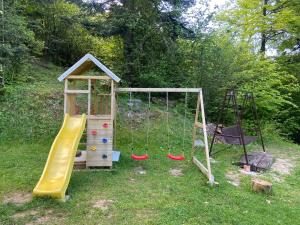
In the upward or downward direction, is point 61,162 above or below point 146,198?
above

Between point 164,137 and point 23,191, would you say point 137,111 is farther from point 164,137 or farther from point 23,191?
point 23,191

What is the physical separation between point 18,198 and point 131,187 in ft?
5.36

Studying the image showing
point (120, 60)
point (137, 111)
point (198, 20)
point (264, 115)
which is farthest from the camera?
point (264, 115)

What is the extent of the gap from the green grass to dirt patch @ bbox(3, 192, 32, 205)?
89 mm

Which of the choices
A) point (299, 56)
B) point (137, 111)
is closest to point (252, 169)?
point (137, 111)

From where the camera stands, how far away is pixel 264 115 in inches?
419

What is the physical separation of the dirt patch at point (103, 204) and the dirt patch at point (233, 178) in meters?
2.20

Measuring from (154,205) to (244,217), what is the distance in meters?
1.16

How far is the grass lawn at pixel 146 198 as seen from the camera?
128 inches

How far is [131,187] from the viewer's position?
169 inches

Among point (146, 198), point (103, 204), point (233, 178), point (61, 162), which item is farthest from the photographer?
point (233, 178)

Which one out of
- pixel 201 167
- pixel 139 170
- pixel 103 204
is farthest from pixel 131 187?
pixel 201 167

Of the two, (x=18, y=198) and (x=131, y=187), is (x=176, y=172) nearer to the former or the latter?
(x=131, y=187)

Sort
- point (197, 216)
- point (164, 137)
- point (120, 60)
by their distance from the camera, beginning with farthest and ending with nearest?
point (120, 60)
point (164, 137)
point (197, 216)
